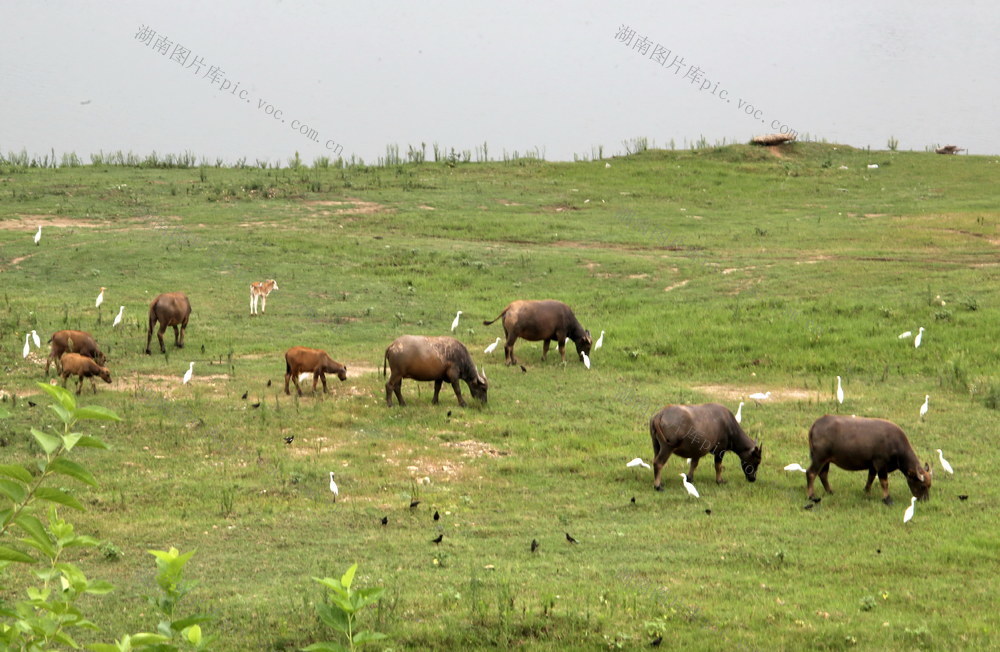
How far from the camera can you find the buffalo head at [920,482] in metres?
12.4

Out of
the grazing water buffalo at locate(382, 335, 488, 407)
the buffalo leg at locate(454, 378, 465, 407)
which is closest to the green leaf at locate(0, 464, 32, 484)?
the grazing water buffalo at locate(382, 335, 488, 407)

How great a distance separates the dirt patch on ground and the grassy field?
14 cm

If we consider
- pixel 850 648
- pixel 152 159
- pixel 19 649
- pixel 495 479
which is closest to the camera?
pixel 19 649

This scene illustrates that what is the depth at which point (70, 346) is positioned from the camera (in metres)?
17.0

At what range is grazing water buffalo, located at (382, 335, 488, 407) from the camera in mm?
16469

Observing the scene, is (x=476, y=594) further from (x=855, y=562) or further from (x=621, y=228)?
(x=621, y=228)

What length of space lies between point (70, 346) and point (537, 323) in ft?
25.0

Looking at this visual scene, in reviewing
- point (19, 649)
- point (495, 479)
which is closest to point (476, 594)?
point (495, 479)

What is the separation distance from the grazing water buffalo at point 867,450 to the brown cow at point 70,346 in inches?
412

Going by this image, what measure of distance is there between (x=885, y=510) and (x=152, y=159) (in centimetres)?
3517

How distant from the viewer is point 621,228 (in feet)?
110

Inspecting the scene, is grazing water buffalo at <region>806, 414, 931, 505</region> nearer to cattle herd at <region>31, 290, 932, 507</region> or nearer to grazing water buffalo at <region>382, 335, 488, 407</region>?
cattle herd at <region>31, 290, 932, 507</region>

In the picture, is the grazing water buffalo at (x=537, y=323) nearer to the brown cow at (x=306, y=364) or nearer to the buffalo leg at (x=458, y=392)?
the buffalo leg at (x=458, y=392)

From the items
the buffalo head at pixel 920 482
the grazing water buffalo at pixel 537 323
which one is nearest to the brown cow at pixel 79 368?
the grazing water buffalo at pixel 537 323
